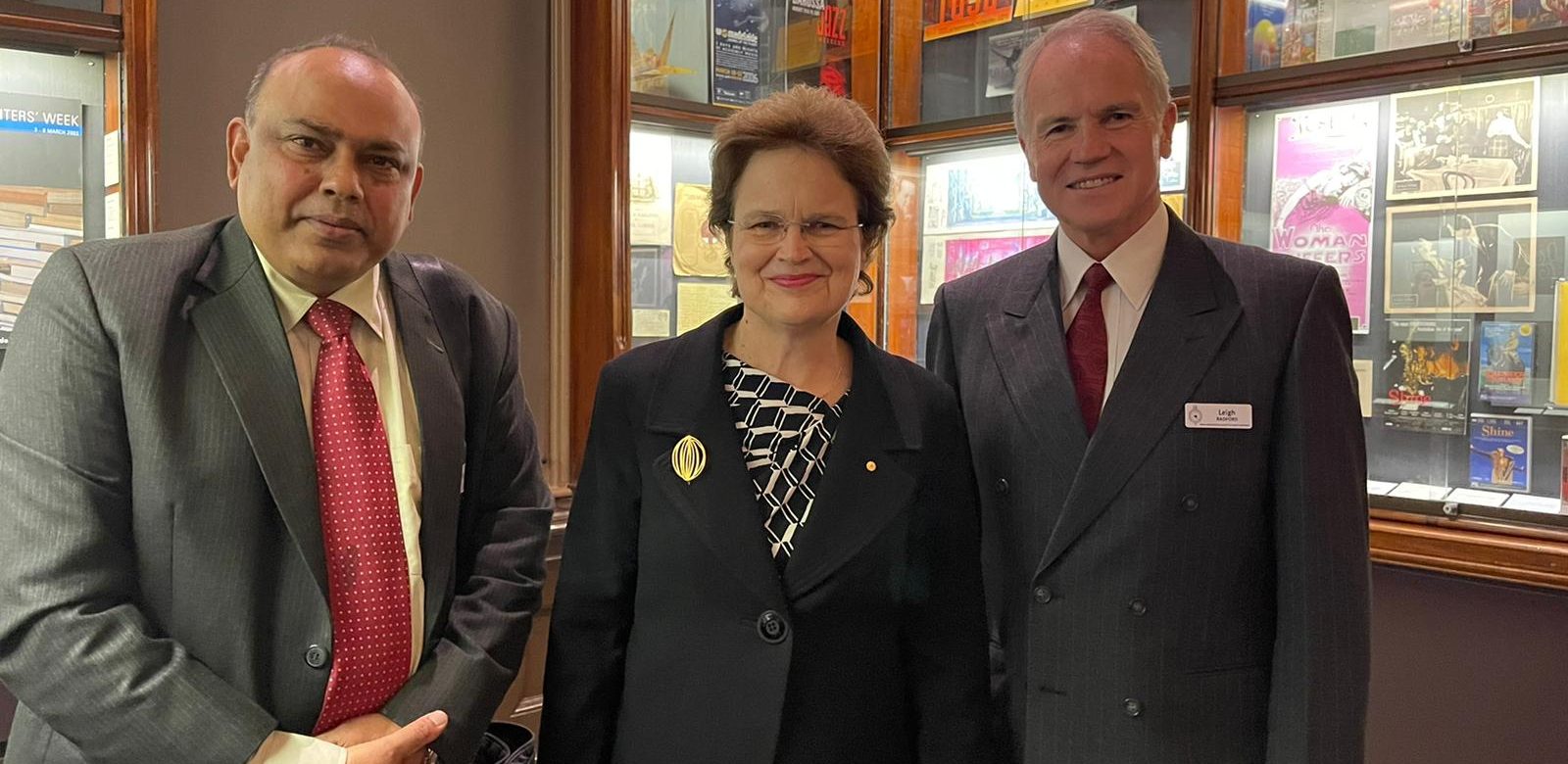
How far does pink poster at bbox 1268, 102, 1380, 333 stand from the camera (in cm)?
296

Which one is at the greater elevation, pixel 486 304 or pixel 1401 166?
pixel 1401 166

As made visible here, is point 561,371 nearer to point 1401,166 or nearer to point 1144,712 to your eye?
point 1144,712

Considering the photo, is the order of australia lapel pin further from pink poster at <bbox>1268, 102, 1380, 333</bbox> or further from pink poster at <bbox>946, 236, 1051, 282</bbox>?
pink poster at <bbox>946, 236, 1051, 282</bbox>

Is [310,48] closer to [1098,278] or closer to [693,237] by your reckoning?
[1098,278]

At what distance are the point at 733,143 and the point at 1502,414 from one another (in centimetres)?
209

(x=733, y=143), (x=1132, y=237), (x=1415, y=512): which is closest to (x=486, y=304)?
(x=733, y=143)

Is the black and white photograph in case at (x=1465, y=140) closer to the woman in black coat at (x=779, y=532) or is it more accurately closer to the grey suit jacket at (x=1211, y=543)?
the grey suit jacket at (x=1211, y=543)

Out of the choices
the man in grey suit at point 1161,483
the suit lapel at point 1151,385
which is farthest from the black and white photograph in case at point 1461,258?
the suit lapel at point 1151,385

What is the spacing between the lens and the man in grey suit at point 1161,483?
1.59 meters

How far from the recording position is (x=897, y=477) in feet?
5.17

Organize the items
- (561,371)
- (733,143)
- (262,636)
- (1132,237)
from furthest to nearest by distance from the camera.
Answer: (561,371) → (1132,237) → (733,143) → (262,636)

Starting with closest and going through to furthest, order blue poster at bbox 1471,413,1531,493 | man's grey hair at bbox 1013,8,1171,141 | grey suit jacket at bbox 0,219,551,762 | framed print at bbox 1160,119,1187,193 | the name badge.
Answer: grey suit jacket at bbox 0,219,551,762, the name badge, man's grey hair at bbox 1013,8,1171,141, blue poster at bbox 1471,413,1531,493, framed print at bbox 1160,119,1187,193

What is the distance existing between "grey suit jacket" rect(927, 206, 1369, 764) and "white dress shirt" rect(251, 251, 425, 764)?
2.90 feet

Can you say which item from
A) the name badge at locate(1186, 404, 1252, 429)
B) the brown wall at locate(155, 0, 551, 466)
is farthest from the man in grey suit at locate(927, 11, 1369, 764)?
the brown wall at locate(155, 0, 551, 466)
